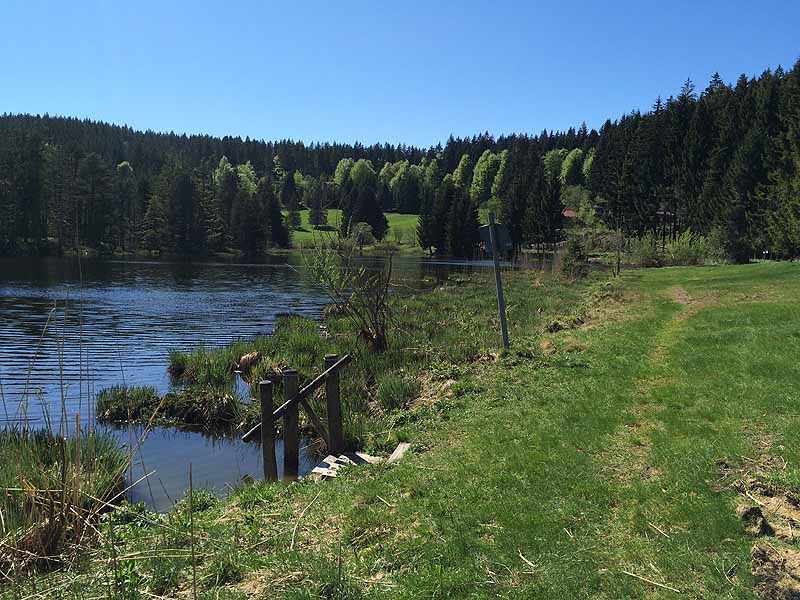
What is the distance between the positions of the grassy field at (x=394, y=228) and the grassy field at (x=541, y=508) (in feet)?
336

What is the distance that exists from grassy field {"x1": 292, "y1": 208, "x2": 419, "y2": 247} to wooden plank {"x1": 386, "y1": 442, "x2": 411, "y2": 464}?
103 meters

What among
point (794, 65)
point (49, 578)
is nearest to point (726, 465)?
point (49, 578)

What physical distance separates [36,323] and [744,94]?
90050 mm

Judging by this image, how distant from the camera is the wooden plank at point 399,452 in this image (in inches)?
319

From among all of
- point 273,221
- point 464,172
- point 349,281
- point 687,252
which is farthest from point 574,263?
point 464,172

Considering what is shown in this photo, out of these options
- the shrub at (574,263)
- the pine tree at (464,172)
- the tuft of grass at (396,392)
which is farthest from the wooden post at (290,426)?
the pine tree at (464,172)

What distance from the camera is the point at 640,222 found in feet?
282

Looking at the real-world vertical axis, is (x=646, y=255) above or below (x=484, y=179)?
below

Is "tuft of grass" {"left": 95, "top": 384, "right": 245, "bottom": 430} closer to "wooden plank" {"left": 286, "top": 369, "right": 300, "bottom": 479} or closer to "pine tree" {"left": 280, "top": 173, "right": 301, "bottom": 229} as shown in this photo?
"wooden plank" {"left": 286, "top": 369, "right": 300, "bottom": 479}

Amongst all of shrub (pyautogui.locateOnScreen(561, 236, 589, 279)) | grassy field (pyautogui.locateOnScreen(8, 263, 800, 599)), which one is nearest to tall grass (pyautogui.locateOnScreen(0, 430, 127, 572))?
grassy field (pyautogui.locateOnScreen(8, 263, 800, 599))

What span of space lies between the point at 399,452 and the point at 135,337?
19.6 m

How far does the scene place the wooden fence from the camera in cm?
930

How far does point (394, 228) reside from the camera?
14425cm

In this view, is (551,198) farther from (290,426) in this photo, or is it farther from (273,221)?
(290,426)
